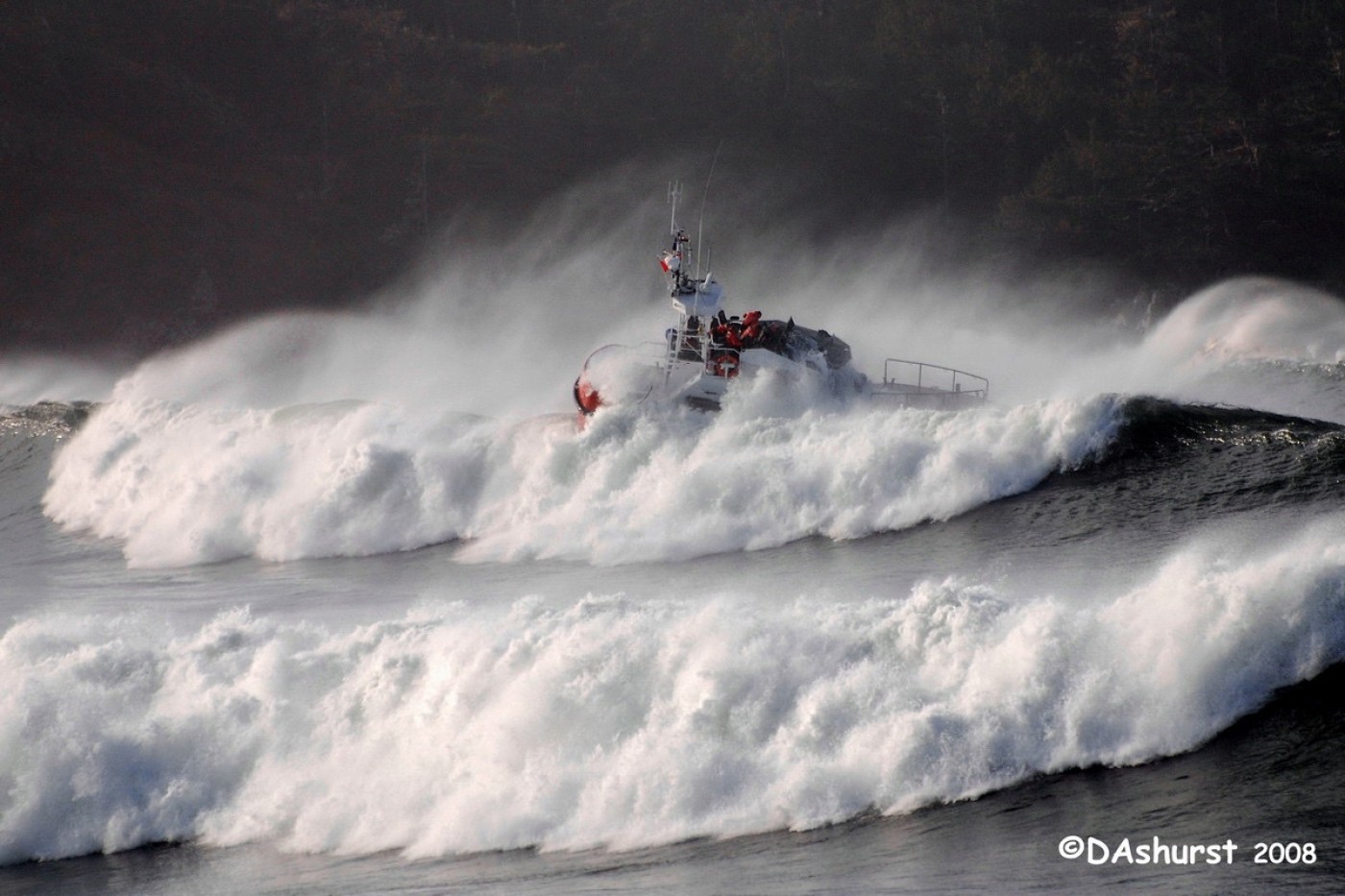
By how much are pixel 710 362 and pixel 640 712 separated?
12443 mm

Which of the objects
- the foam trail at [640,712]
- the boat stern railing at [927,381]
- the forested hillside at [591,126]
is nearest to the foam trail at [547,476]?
the boat stern railing at [927,381]

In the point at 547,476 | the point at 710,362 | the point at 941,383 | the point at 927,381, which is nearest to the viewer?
the point at 710,362

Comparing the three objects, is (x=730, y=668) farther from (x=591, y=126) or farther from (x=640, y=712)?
(x=591, y=126)

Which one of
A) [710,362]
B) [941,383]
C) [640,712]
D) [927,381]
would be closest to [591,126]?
[941,383]

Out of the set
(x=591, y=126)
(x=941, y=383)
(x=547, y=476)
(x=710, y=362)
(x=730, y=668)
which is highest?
(x=591, y=126)

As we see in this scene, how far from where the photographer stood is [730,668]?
14031mm

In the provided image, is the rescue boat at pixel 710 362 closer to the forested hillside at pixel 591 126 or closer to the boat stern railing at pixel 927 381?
the boat stern railing at pixel 927 381

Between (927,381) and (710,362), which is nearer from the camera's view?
(710,362)

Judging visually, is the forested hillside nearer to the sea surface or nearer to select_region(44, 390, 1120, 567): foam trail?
select_region(44, 390, 1120, 567): foam trail

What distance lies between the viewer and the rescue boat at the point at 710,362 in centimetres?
2580

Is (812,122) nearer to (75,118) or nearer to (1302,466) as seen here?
(75,118)

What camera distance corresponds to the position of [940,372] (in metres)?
36.5

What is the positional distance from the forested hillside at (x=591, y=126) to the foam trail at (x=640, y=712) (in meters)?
47.9

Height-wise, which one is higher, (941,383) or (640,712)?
(941,383)
